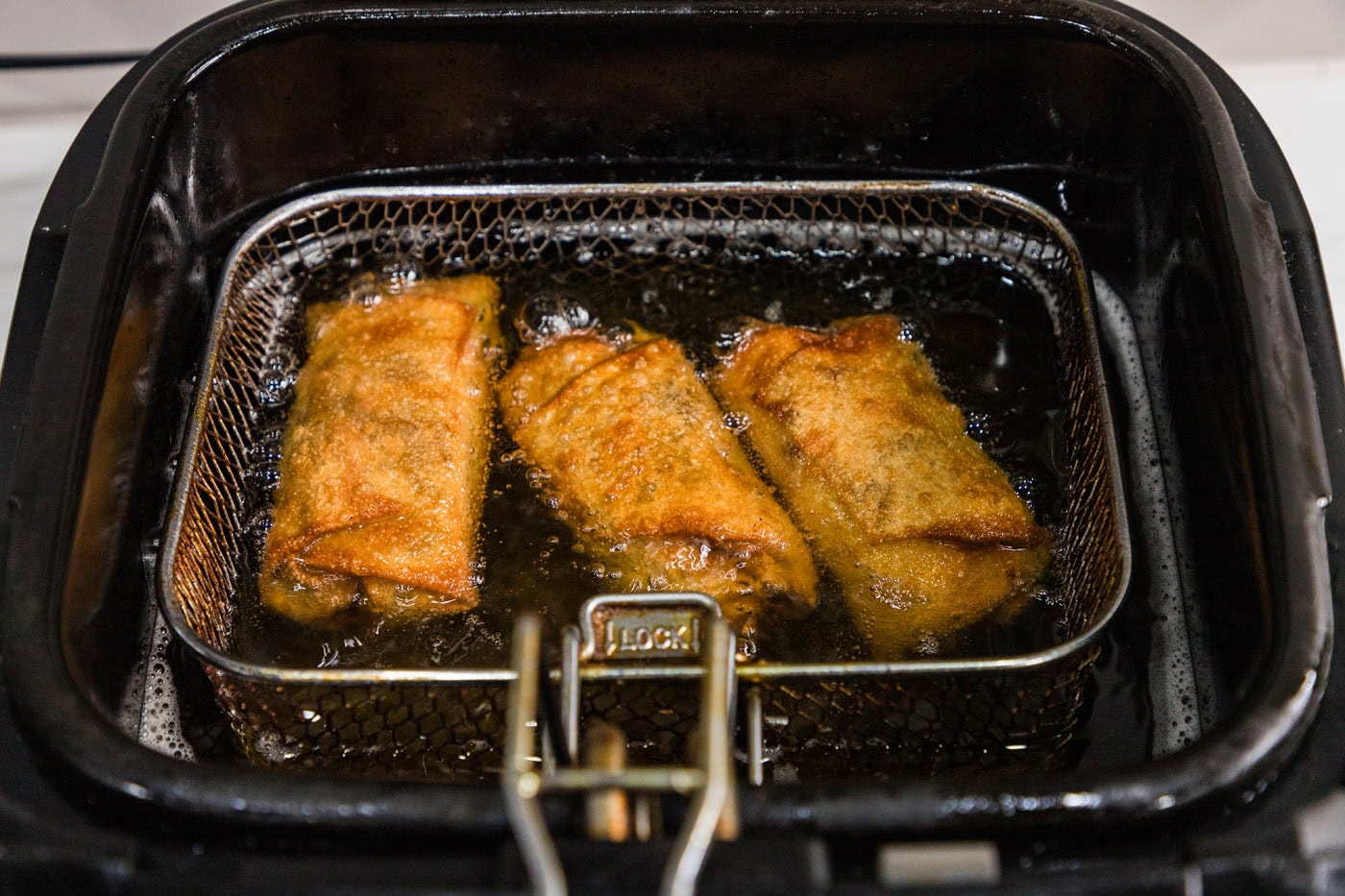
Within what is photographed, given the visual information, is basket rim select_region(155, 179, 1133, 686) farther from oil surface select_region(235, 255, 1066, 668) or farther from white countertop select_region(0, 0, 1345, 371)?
white countertop select_region(0, 0, 1345, 371)

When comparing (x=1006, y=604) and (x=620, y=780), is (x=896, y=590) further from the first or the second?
(x=620, y=780)

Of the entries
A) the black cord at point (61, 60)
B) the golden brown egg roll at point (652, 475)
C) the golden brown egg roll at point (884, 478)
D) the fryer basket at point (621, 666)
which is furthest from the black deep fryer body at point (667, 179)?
the black cord at point (61, 60)

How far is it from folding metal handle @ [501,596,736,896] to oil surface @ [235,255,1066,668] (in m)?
0.43

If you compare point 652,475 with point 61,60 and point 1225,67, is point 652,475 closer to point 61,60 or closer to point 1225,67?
point 1225,67

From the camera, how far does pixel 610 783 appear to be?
70cm

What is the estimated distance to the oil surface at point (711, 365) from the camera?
1169 millimetres

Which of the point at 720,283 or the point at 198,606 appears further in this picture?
the point at 720,283

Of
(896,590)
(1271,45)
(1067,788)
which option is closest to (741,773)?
(896,590)

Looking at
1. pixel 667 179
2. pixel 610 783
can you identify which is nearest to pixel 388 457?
pixel 667 179

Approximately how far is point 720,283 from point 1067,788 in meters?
0.82

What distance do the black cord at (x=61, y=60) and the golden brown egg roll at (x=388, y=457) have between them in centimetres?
78

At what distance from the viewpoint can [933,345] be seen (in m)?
1.38

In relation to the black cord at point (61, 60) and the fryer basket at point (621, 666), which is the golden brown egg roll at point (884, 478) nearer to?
the fryer basket at point (621, 666)

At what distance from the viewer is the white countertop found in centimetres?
160
